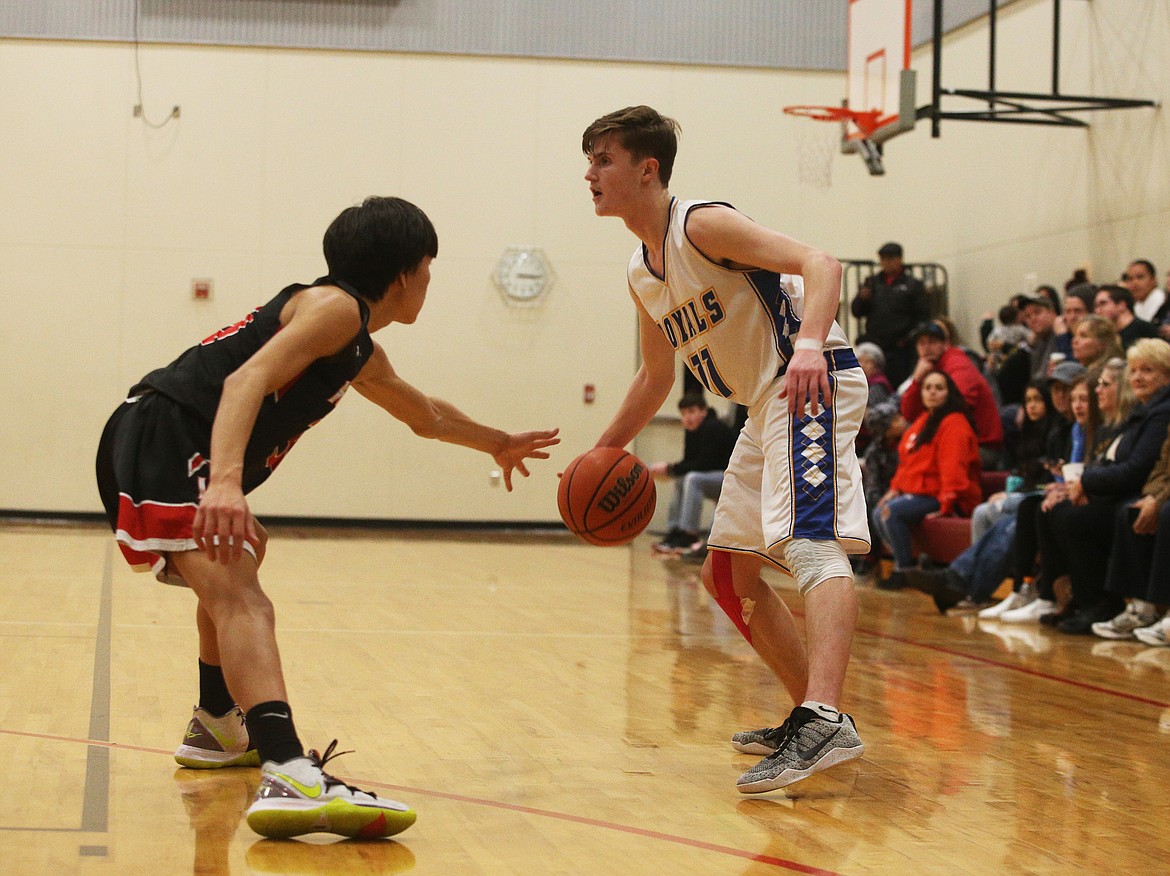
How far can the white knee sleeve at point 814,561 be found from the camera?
313 centimetres

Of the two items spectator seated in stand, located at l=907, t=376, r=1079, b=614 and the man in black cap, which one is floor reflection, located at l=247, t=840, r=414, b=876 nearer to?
spectator seated in stand, located at l=907, t=376, r=1079, b=614

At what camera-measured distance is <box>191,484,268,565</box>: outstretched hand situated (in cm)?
248

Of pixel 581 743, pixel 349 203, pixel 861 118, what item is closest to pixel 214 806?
pixel 581 743

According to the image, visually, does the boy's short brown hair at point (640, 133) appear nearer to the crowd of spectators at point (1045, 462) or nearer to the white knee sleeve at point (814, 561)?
the white knee sleeve at point (814, 561)

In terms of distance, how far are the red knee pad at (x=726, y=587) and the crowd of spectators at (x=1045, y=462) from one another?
11.0 ft

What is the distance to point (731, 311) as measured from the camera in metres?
3.36

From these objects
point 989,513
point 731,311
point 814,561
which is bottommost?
point 989,513

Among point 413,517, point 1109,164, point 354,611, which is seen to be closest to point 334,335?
point 354,611

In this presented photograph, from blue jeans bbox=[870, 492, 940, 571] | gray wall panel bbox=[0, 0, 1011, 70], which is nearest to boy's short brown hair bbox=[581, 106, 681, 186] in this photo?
blue jeans bbox=[870, 492, 940, 571]

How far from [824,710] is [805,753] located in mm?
114

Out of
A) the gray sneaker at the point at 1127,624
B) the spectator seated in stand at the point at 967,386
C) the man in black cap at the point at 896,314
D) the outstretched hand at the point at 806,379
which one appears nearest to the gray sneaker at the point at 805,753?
the outstretched hand at the point at 806,379

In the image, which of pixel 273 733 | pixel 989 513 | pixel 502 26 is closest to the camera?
pixel 273 733

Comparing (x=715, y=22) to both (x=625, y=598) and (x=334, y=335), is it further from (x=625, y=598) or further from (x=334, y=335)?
(x=334, y=335)

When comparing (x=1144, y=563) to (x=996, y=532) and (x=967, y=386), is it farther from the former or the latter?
(x=967, y=386)
